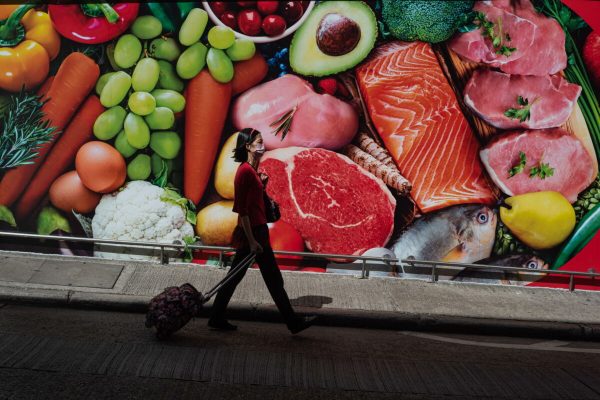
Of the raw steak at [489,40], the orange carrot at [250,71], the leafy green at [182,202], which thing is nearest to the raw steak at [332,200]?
the orange carrot at [250,71]

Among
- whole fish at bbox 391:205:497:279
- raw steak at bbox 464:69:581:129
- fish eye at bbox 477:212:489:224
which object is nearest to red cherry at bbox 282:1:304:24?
raw steak at bbox 464:69:581:129

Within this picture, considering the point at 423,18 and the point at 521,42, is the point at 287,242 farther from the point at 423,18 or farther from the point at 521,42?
the point at 521,42

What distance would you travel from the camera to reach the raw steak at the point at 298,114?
848 cm

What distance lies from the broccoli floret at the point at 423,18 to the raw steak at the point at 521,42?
0.16 metres

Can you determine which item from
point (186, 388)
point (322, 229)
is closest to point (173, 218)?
point (322, 229)

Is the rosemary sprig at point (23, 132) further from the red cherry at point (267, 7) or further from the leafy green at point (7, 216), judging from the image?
the red cherry at point (267, 7)

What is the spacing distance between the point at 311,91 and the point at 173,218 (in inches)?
81.5

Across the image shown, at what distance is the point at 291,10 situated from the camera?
27.4 ft

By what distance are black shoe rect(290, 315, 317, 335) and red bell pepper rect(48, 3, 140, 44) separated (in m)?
3.97

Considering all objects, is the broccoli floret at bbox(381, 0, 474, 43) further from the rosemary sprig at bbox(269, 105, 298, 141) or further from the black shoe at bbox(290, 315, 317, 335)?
the black shoe at bbox(290, 315, 317, 335)

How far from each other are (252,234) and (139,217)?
2621mm

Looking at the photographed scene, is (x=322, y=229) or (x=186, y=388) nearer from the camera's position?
(x=186, y=388)

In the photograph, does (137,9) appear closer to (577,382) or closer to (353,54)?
(353,54)

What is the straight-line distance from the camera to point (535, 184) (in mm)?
8648
